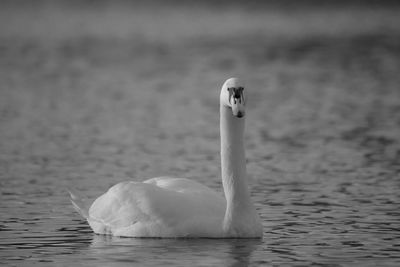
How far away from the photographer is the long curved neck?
14219 millimetres

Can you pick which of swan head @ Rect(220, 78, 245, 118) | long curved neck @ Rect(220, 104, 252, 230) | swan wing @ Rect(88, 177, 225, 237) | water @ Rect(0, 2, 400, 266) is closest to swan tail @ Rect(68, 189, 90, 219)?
water @ Rect(0, 2, 400, 266)

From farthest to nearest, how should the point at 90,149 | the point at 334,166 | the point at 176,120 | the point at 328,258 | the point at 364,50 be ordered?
the point at 364,50, the point at 176,120, the point at 90,149, the point at 334,166, the point at 328,258

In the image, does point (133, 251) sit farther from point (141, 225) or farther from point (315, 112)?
point (315, 112)

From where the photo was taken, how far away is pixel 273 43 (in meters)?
57.4

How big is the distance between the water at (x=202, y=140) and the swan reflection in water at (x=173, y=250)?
0.02 meters

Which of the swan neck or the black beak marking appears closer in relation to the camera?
the black beak marking

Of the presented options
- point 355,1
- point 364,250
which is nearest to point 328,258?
point 364,250

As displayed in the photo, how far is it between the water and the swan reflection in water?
2cm

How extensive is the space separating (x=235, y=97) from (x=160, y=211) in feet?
5.01

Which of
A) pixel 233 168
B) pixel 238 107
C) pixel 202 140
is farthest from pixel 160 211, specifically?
pixel 202 140

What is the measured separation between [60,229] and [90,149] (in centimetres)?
752

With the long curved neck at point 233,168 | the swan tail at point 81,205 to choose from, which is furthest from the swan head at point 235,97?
the swan tail at point 81,205

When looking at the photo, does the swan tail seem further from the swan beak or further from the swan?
the swan beak

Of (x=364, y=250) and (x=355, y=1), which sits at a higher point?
(x=355, y=1)
